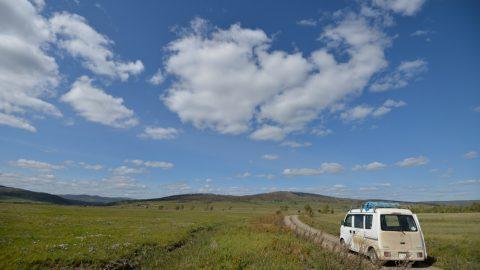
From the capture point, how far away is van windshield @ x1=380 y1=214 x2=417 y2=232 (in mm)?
14984

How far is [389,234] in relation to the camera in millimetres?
14625

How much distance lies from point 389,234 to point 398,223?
1.23 m

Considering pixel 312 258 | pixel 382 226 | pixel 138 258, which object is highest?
pixel 382 226

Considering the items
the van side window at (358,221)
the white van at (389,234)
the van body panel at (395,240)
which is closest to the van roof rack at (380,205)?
the white van at (389,234)

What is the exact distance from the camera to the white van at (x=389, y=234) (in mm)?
14375

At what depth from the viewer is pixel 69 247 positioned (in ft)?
63.4

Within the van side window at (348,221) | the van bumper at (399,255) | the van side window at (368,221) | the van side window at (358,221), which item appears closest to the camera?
the van bumper at (399,255)

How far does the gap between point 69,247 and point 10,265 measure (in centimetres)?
540

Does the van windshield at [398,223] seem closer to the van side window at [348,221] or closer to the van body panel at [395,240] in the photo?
the van body panel at [395,240]

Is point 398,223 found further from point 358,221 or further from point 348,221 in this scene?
point 348,221

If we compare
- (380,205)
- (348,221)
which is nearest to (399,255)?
(380,205)

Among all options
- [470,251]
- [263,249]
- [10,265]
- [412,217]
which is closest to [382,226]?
[412,217]

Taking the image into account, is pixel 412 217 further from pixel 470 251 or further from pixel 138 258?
pixel 138 258

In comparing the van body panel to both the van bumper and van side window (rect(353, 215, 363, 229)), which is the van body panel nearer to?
the van bumper
